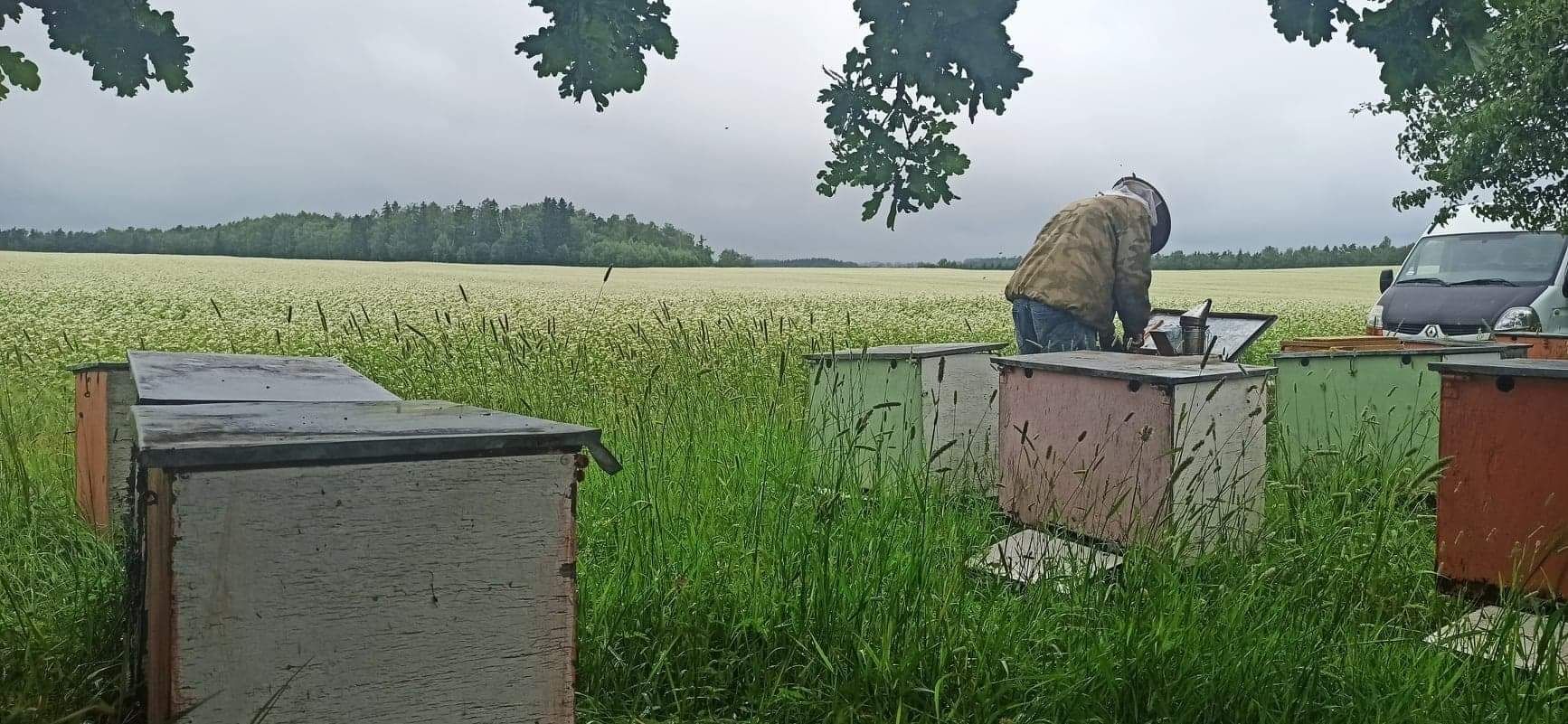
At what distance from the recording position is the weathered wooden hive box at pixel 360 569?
1.92 m

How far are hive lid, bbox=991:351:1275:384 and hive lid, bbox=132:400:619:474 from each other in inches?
90.1

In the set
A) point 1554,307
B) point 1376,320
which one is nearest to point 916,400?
point 1376,320

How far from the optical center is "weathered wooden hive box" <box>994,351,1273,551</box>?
155 inches

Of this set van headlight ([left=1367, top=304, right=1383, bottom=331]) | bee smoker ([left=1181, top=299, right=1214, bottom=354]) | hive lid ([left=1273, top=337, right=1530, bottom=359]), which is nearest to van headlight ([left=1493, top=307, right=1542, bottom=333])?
van headlight ([left=1367, top=304, right=1383, bottom=331])

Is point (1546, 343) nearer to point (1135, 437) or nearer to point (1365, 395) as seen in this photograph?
point (1365, 395)

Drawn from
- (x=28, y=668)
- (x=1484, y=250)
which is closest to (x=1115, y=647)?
(x=28, y=668)

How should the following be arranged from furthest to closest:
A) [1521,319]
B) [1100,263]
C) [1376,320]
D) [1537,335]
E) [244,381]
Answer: [1376,320]
[1521,319]
[1537,335]
[1100,263]
[244,381]

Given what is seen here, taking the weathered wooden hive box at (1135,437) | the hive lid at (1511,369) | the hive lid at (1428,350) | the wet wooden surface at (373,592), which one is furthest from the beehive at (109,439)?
the hive lid at (1428,350)

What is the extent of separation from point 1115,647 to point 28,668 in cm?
260

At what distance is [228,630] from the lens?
77.4 inches

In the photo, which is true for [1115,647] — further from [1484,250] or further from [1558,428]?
[1484,250]

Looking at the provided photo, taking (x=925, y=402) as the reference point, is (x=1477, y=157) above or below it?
above

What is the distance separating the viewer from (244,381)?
337 centimetres

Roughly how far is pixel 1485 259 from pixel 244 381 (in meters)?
12.7
